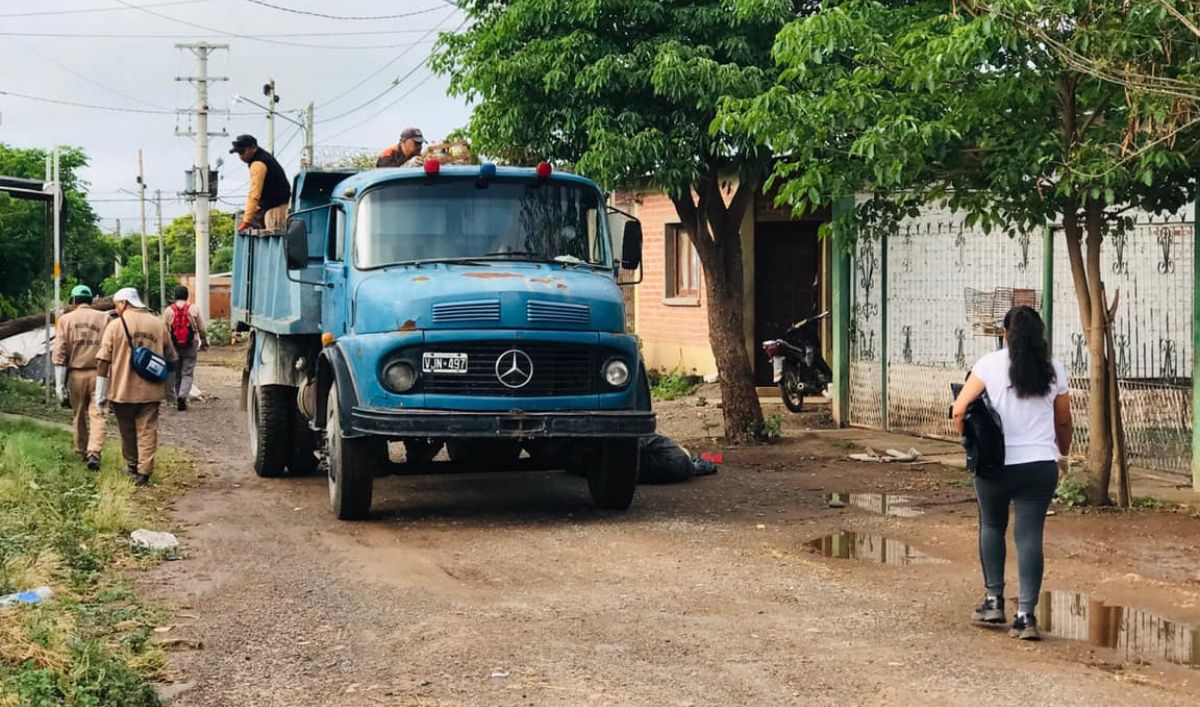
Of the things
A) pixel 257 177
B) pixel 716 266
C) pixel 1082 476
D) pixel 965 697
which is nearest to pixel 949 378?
pixel 716 266

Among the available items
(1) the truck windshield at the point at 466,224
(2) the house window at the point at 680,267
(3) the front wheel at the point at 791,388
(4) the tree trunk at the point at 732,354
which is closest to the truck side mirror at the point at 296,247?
(1) the truck windshield at the point at 466,224

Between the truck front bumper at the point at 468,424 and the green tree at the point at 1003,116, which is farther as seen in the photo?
the truck front bumper at the point at 468,424

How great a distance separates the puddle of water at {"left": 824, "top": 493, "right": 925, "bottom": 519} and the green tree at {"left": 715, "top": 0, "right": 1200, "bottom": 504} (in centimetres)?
135

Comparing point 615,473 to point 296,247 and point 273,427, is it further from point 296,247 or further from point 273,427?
point 273,427

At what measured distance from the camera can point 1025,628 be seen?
7.18 m

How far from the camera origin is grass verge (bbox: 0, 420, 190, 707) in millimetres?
5988

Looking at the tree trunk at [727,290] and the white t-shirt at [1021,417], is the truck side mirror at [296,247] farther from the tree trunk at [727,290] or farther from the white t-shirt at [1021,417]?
the white t-shirt at [1021,417]

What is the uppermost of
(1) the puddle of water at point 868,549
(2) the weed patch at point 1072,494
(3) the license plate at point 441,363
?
(3) the license plate at point 441,363

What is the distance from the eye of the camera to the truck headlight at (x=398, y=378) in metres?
10.4

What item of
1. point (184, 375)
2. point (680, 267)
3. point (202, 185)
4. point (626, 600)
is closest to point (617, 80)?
point (626, 600)

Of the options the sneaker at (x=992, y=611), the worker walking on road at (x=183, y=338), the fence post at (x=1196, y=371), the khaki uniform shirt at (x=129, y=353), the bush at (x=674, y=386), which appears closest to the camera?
the sneaker at (x=992, y=611)

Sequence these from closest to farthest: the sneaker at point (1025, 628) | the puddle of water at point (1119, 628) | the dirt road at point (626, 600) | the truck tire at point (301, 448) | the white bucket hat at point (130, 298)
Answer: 1. the dirt road at point (626, 600)
2. the puddle of water at point (1119, 628)
3. the sneaker at point (1025, 628)
4. the white bucket hat at point (130, 298)
5. the truck tire at point (301, 448)

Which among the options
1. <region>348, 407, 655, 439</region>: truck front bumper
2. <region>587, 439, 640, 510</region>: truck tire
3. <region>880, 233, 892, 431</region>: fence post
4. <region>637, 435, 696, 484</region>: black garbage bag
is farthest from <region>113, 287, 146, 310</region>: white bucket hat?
<region>880, 233, 892, 431</region>: fence post

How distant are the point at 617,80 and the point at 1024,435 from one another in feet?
25.2
